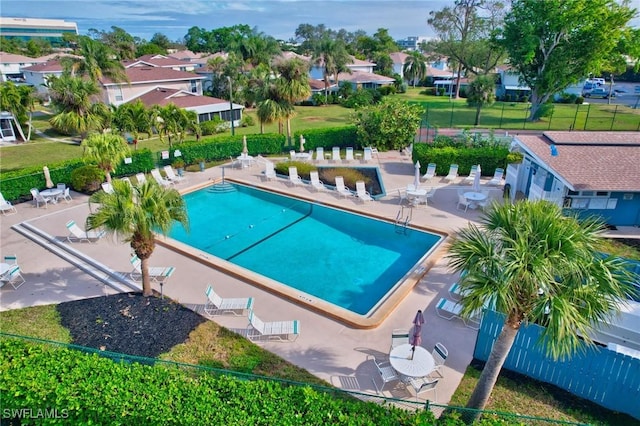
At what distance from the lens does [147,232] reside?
1023cm

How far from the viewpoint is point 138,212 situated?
32.2ft

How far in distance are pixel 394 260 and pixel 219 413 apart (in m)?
9.48

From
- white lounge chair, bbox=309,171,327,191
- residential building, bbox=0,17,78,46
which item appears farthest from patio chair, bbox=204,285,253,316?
residential building, bbox=0,17,78,46

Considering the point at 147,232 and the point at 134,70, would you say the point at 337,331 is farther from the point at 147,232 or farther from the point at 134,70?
the point at 134,70

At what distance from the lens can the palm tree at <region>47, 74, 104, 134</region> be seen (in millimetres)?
21234

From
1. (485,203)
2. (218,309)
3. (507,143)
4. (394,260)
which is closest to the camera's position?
(218,309)

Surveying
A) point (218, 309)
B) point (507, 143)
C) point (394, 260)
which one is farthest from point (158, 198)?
point (507, 143)

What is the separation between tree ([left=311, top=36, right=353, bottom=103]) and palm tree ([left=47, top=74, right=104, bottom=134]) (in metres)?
31.9

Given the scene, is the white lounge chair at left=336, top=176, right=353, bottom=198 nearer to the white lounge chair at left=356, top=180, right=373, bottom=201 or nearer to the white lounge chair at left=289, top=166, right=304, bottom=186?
the white lounge chair at left=356, top=180, right=373, bottom=201

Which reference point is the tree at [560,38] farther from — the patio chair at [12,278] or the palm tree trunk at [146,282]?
the patio chair at [12,278]

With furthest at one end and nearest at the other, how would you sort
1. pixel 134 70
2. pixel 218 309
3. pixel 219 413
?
pixel 134 70 < pixel 218 309 < pixel 219 413

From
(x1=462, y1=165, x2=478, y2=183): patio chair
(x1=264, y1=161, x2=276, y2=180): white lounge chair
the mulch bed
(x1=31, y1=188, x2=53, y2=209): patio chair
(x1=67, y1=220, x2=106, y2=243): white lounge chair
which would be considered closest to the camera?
the mulch bed

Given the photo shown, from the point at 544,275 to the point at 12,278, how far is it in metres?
13.9

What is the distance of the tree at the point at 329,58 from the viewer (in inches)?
1987
